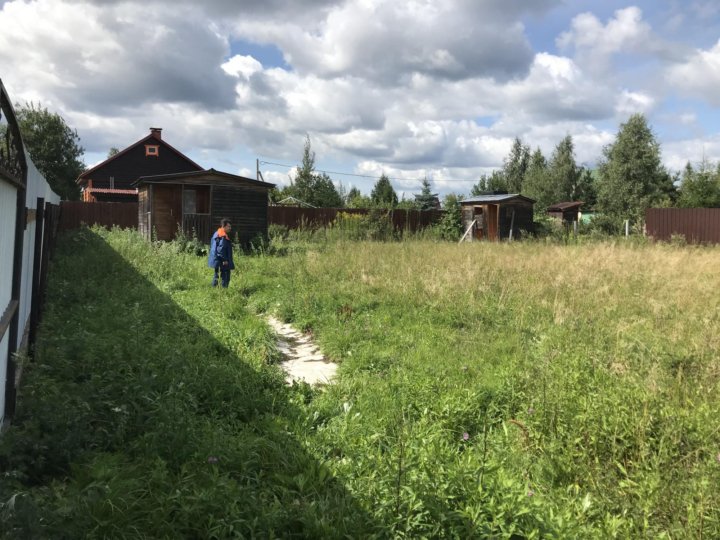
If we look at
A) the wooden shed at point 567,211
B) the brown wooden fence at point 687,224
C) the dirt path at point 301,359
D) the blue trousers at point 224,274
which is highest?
the wooden shed at point 567,211

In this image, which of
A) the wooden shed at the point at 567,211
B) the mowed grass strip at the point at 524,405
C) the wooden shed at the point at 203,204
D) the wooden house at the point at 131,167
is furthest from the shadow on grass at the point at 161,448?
the wooden shed at the point at 567,211

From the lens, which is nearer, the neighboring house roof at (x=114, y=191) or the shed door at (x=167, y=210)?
the shed door at (x=167, y=210)

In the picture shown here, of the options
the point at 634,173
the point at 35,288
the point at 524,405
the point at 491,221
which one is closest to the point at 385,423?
the point at 524,405

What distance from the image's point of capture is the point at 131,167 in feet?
127

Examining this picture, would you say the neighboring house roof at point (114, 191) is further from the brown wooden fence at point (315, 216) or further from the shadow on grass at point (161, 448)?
the shadow on grass at point (161, 448)

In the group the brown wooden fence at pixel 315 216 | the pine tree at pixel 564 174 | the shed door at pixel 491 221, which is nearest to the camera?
the shed door at pixel 491 221

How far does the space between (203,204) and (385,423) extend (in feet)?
54.0

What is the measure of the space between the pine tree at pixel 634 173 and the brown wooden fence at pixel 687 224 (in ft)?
48.2

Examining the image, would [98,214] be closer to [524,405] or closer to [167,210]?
[167,210]

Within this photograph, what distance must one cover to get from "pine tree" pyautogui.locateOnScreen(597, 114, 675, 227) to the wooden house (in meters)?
30.4

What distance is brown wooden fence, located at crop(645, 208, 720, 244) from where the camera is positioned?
1986cm

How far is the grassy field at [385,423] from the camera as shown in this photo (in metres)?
2.68

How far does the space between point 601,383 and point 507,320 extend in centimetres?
268

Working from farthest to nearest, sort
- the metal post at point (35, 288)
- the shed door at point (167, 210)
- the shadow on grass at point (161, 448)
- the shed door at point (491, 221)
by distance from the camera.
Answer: the shed door at point (491, 221), the shed door at point (167, 210), the metal post at point (35, 288), the shadow on grass at point (161, 448)
